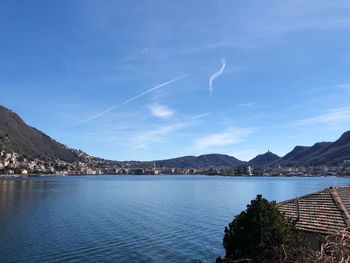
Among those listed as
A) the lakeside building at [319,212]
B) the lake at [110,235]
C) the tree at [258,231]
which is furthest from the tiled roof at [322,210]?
the lake at [110,235]

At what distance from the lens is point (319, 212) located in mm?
21625

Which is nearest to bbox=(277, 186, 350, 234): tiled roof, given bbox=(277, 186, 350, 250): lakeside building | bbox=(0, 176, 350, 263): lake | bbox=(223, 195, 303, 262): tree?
bbox=(277, 186, 350, 250): lakeside building

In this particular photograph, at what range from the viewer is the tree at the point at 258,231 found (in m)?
16.8

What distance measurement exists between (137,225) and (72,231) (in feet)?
28.2

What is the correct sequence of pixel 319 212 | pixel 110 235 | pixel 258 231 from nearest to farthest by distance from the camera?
pixel 258 231
pixel 319 212
pixel 110 235

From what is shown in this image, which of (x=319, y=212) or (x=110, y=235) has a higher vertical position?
(x=319, y=212)

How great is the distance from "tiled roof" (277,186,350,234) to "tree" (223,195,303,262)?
4.57 ft

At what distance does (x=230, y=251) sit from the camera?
18797mm

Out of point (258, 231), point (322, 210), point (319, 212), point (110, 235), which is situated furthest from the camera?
point (110, 235)

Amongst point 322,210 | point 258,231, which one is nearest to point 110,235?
point 322,210

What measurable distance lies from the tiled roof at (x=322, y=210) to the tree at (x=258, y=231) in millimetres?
1393

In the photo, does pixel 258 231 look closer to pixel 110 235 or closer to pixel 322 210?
pixel 322 210

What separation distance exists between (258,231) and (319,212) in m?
6.14

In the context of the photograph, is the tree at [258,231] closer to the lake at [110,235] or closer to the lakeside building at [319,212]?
the lakeside building at [319,212]
